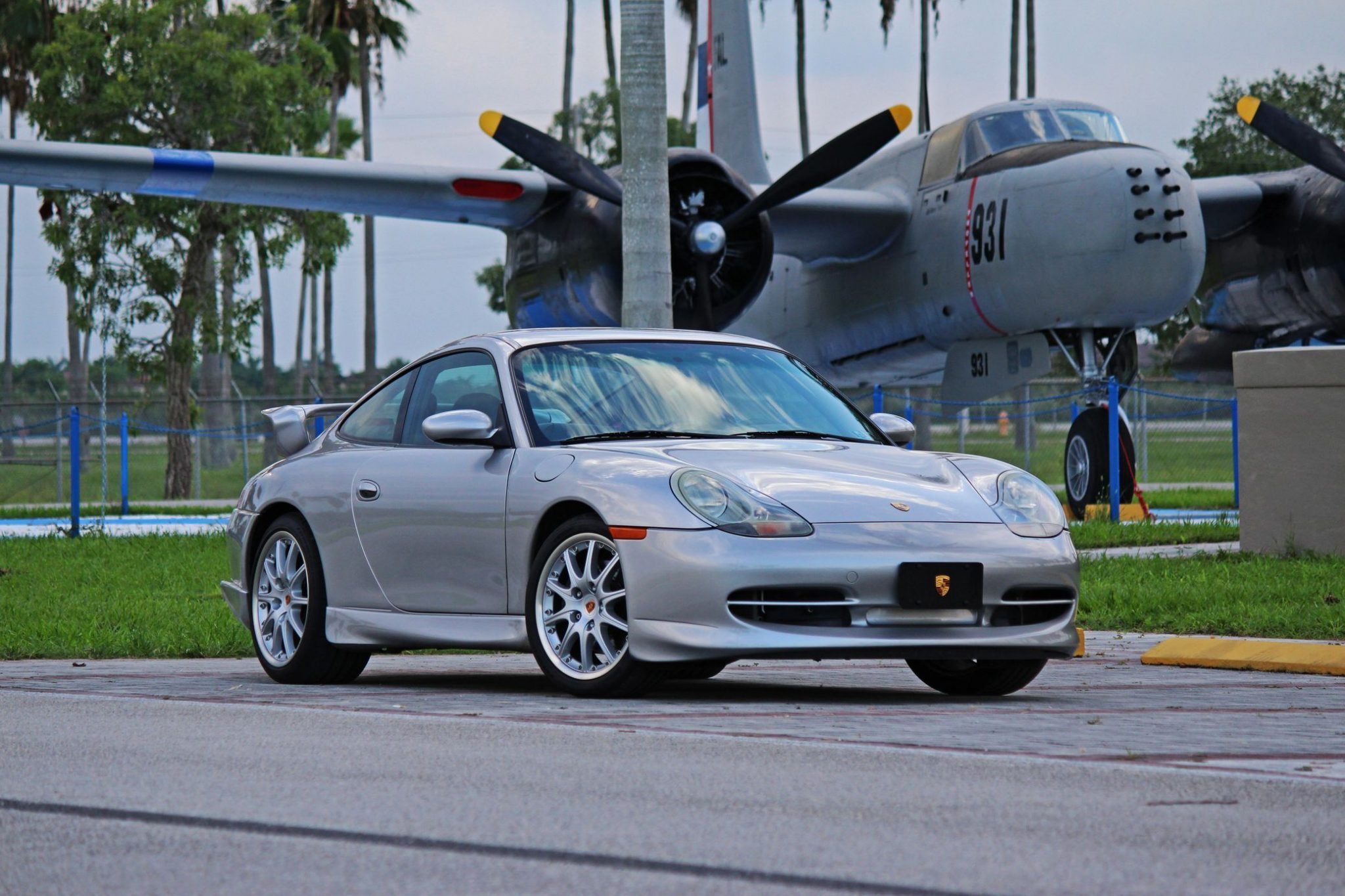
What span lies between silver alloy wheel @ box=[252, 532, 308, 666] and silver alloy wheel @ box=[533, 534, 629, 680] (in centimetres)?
150

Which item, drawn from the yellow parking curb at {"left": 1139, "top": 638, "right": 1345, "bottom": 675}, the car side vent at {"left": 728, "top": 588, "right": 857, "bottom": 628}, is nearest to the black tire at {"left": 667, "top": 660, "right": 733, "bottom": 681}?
the car side vent at {"left": 728, "top": 588, "right": 857, "bottom": 628}

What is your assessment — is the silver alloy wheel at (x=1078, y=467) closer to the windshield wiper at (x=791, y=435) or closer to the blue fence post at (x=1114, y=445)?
the blue fence post at (x=1114, y=445)

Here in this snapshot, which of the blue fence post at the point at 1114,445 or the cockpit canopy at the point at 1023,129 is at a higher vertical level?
the cockpit canopy at the point at 1023,129

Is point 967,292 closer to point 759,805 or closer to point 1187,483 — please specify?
point 1187,483

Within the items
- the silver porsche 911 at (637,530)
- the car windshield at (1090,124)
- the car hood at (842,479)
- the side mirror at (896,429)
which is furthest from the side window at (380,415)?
the car windshield at (1090,124)

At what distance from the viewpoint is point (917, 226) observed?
77.7 feet

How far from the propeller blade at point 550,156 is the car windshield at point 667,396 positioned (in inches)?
443

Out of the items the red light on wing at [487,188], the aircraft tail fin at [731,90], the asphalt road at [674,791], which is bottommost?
the asphalt road at [674,791]

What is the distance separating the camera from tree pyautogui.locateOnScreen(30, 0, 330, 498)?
117ft

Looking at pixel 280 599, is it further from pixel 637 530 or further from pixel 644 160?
pixel 644 160

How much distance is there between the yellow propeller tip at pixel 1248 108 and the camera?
22.9 metres

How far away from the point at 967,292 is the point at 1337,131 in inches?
1459

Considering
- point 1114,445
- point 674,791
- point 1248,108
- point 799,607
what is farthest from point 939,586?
point 1248,108

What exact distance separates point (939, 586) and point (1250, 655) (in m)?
2.58
